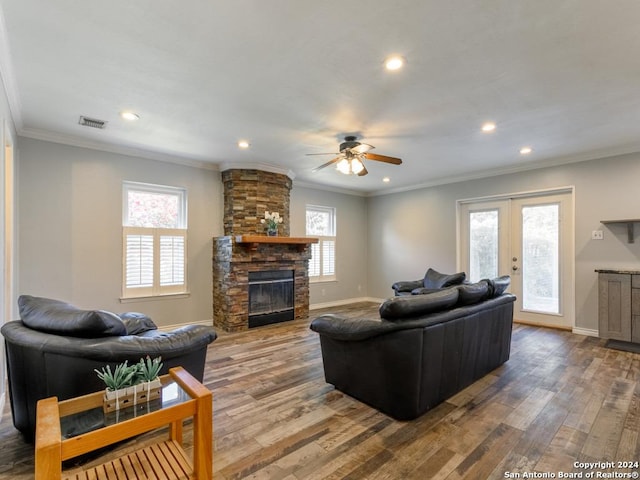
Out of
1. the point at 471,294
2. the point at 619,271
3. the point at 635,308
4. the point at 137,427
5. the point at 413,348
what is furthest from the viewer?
the point at 619,271

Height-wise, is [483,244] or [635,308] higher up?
[483,244]

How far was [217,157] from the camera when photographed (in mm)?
5039

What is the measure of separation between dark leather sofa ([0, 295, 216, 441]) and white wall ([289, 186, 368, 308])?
4436 millimetres

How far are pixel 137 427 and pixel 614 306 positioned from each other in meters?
5.50

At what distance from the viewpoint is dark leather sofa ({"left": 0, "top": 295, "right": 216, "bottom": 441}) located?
1.96 metres

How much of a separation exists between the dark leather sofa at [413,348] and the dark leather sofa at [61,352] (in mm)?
1326

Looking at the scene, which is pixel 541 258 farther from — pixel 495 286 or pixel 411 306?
pixel 411 306

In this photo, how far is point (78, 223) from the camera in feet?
13.9

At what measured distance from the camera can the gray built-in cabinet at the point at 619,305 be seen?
4129 millimetres

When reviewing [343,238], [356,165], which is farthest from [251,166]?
[343,238]

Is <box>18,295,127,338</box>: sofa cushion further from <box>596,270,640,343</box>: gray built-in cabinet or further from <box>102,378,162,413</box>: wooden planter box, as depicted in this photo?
<box>596,270,640,343</box>: gray built-in cabinet

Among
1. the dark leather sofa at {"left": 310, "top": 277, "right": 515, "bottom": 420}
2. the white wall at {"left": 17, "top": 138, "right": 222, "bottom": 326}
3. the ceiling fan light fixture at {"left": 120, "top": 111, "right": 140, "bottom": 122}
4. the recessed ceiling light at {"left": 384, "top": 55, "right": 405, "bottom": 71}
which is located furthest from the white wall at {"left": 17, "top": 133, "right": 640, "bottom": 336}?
the recessed ceiling light at {"left": 384, "top": 55, "right": 405, "bottom": 71}

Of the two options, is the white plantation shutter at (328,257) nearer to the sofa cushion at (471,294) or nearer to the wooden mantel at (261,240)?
the wooden mantel at (261,240)

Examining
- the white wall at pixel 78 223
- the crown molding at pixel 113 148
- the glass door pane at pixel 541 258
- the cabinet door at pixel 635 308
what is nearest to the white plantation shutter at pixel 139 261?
the white wall at pixel 78 223
